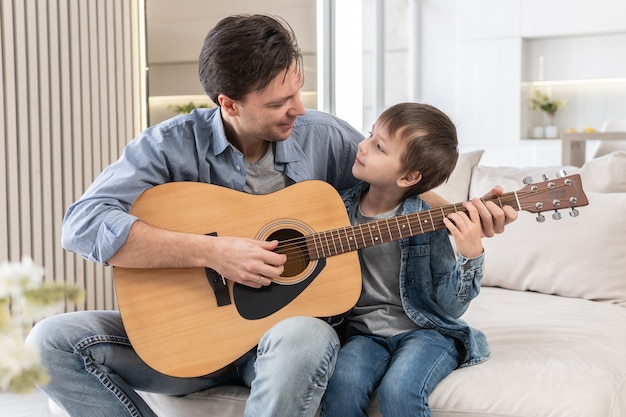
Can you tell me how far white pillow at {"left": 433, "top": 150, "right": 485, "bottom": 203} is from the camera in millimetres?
2482

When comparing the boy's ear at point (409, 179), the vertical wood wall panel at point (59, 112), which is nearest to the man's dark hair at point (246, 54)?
the boy's ear at point (409, 179)

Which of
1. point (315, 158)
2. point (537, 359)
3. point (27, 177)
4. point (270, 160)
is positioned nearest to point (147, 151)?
point (270, 160)

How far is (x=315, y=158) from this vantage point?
1.86 meters

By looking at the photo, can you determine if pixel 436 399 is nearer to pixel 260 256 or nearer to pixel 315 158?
pixel 260 256

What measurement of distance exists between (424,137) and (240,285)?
50 cm

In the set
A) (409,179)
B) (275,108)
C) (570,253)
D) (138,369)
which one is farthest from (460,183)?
(138,369)

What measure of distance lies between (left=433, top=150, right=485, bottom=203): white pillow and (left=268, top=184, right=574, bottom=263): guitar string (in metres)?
0.92

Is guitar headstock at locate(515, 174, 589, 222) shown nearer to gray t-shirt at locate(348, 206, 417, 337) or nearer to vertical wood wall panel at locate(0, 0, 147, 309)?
gray t-shirt at locate(348, 206, 417, 337)

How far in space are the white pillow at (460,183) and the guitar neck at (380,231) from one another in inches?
36.4

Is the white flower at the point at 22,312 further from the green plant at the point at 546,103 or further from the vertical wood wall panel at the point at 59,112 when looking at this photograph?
the green plant at the point at 546,103

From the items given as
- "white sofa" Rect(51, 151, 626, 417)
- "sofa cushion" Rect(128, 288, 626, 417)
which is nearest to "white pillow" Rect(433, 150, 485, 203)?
"white sofa" Rect(51, 151, 626, 417)

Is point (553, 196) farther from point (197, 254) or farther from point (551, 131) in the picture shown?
point (551, 131)

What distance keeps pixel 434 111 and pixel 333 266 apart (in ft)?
1.32

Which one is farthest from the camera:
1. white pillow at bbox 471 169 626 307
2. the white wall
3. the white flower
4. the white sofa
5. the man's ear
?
the white wall
